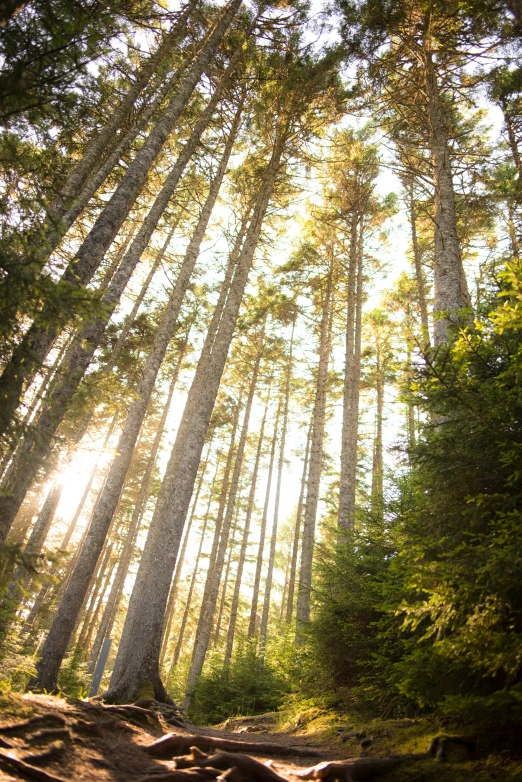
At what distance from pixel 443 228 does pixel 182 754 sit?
934 cm

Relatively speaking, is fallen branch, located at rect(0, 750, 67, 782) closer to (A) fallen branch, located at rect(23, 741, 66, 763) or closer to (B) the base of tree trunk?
(A) fallen branch, located at rect(23, 741, 66, 763)

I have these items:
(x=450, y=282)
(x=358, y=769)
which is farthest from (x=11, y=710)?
A: (x=450, y=282)

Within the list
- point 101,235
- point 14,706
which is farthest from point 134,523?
point 14,706

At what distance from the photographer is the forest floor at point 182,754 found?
2.78m

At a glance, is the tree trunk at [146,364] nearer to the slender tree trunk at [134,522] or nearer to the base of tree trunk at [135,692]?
the base of tree trunk at [135,692]

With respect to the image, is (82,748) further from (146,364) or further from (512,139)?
(512,139)

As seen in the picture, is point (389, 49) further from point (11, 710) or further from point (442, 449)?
point (11, 710)

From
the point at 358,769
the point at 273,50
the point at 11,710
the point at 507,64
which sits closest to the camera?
the point at 358,769

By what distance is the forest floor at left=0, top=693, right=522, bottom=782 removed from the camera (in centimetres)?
278

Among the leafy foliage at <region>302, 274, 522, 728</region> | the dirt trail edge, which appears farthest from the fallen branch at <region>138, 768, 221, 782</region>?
the leafy foliage at <region>302, 274, 522, 728</region>

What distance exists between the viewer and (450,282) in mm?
7660

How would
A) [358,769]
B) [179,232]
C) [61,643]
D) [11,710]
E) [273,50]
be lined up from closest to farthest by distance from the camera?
[358,769] < [11,710] < [61,643] < [273,50] < [179,232]

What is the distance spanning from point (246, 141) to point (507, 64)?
7804 mm

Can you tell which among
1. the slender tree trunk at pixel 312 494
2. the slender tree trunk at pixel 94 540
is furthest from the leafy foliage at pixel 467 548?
the slender tree trunk at pixel 312 494
